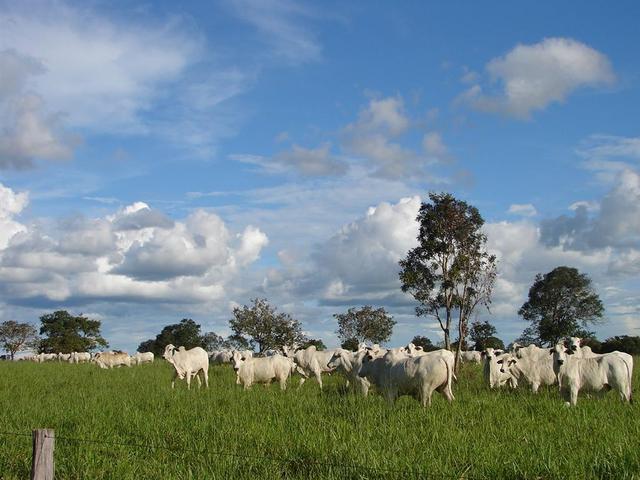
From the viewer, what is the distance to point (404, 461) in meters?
9.36

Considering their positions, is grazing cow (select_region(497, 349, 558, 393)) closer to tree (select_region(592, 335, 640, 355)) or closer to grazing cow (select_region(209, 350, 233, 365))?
grazing cow (select_region(209, 350, 233, 365))

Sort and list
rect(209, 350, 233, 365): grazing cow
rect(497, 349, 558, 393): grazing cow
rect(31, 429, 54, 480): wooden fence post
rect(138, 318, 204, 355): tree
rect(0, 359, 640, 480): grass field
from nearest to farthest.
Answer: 1. rect(31, 429, 54, 480): wooden fence post
2. rect(0, 359, 640, 480): grass field
3. rect(497, 349, 558, 393): grazing cow
4. rect(209, 350, 233, 365): grazing cow
5. rect(138, 318, 204, 355): tree

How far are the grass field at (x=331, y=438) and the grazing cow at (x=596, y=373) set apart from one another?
0.37 m

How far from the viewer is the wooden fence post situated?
7473mm

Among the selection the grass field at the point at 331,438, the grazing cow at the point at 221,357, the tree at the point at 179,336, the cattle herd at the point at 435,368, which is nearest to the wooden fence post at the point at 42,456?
the grass field at the point at 331,438

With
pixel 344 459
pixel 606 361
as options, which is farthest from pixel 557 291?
pixel 344 459

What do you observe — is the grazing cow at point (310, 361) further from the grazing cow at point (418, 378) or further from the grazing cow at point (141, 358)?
the grazing cow at point (141, 358)

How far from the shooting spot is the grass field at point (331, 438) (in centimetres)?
924

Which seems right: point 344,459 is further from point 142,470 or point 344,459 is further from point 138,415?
point 138,415

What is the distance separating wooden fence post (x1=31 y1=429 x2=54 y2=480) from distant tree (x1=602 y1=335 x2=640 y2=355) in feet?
201

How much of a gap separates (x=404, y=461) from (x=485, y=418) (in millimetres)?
4387

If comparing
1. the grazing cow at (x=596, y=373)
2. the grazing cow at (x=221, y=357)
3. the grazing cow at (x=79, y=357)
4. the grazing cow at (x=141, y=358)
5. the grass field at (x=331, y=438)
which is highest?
the grazing cow at (x=79, y=357)

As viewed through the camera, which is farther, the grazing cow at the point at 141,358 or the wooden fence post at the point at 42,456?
the grazing cow at the point at 141,358

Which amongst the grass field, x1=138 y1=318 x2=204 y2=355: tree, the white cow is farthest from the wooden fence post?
x1=138 y1=318 x2=204 y2=355: tree
